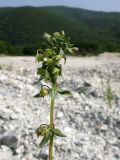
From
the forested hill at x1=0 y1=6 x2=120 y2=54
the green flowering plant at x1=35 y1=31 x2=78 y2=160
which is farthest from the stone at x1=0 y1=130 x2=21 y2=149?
the forested hill at x1=0 y1=6 x2=120 y2=54

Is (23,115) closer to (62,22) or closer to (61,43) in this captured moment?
(61,43)

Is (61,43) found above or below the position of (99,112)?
above

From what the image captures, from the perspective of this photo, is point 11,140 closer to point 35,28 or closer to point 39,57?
point 39,57

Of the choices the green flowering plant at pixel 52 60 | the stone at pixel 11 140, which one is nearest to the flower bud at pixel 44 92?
the green flowering plant at pixel 52 60

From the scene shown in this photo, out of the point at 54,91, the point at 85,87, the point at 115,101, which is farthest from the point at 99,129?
the point at 54,91

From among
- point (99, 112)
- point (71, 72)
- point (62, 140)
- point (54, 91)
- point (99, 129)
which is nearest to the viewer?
point (54, 91)

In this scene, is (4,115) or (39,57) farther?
(4,115)

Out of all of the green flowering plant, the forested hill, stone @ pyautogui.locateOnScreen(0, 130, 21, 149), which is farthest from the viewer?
the forested hill

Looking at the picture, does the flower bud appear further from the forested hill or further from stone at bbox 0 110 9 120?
the forested hill

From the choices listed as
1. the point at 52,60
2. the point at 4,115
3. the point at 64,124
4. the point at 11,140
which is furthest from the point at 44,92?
the point at 64,124

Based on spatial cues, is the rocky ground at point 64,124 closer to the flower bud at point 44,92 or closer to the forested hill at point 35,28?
the flower bud at point 44,92

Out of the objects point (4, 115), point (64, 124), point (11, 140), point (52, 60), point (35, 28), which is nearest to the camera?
point (52, 60)
